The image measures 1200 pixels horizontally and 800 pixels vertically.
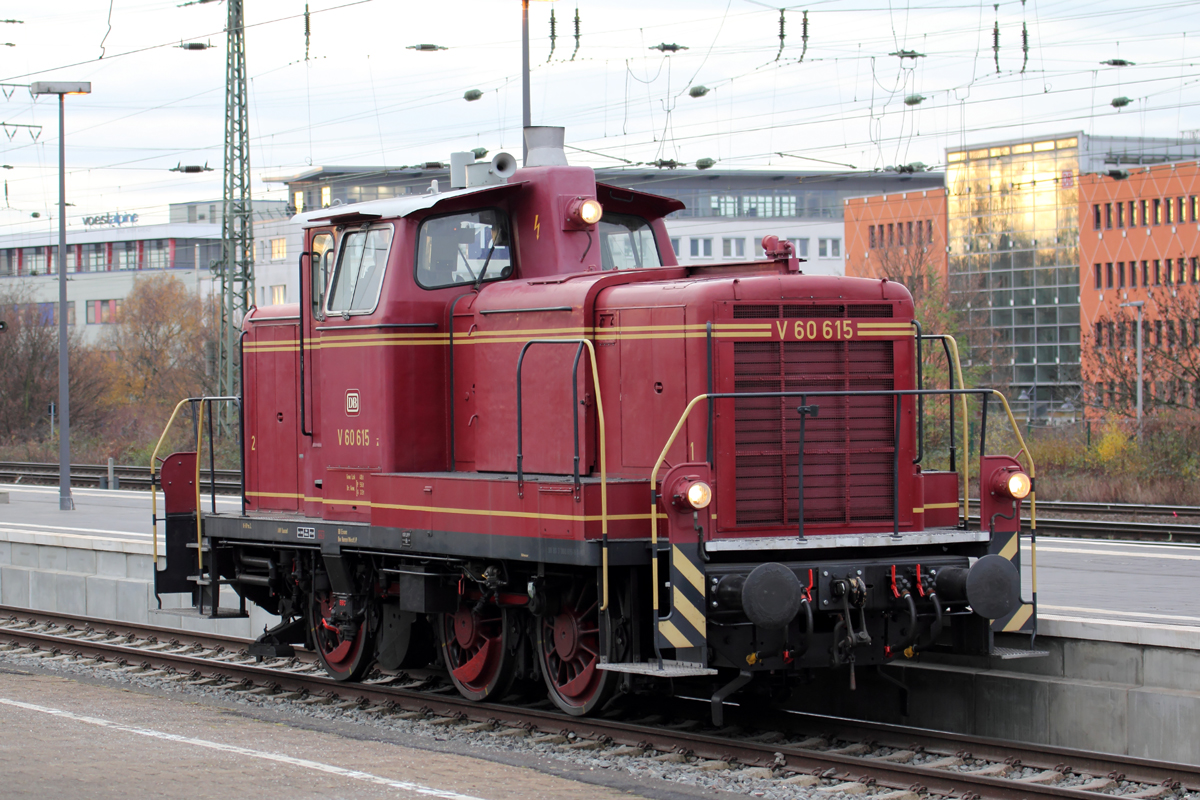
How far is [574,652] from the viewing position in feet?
27.9

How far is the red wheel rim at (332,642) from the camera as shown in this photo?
1029cm

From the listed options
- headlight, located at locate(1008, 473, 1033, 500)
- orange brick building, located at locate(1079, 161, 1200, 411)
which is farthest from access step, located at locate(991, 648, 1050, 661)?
orange brick building, located at locate(1079, 161, 1200, 411)

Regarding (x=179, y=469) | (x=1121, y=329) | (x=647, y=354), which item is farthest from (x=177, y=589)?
(x=1121, y=329)

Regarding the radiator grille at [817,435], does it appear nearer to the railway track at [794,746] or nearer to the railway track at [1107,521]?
the railway track at [794,746]

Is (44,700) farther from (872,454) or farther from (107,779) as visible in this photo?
(872,454)

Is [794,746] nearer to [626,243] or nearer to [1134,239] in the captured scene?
[626,243]

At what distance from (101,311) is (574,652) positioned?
72932 millimetres

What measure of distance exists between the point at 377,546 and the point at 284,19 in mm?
16311

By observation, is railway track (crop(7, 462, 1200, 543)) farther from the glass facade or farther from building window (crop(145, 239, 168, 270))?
building window (crop(145, 239, 168, 270))

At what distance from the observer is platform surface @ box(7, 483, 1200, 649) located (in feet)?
Answer: 27.7

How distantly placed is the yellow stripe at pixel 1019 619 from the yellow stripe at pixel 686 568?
2059 mm

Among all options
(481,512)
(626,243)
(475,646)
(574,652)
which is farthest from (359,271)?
(574,652)

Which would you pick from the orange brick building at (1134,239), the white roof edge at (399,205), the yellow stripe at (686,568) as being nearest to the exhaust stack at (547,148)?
the white roof edge at (399,205)

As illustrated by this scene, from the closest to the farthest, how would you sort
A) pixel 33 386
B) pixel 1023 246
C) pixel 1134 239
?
1. pixel 33 386
2. pixel 1134 239
3. pixel 1023 246
